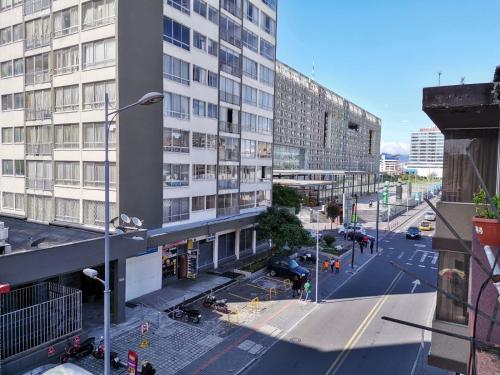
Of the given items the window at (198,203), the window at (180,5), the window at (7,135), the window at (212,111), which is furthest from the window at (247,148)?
the window at (7,135)

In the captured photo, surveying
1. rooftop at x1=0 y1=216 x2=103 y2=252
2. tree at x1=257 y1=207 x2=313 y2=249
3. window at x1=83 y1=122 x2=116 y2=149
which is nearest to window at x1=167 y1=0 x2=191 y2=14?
window at x1=83 y1=122 x2=116 y2=149

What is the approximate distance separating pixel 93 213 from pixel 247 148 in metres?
17.0

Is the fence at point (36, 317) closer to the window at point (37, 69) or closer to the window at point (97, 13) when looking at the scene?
the window at point (37, 69)

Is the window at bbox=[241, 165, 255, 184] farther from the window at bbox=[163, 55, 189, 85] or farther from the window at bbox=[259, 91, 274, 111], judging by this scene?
the window at bbox=[163, 55, 189, 85]

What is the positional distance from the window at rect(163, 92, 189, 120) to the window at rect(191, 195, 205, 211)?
6.56 meters

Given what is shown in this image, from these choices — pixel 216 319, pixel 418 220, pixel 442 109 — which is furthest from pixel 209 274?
pixel 418 220

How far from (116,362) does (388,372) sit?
12.3 m

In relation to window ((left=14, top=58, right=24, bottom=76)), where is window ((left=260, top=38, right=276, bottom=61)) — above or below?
above

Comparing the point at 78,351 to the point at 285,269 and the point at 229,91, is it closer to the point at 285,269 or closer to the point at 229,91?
the point at 285,269

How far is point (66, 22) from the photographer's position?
81.6 feet

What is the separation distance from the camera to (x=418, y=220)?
69312mm

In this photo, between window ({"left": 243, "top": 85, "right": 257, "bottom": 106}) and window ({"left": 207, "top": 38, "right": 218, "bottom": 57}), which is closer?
window ({"left": 207, "top": 38, "right": 218, "bottom": 57})

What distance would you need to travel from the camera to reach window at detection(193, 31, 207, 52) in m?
29.2

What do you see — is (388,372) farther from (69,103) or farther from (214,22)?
(214,22)
